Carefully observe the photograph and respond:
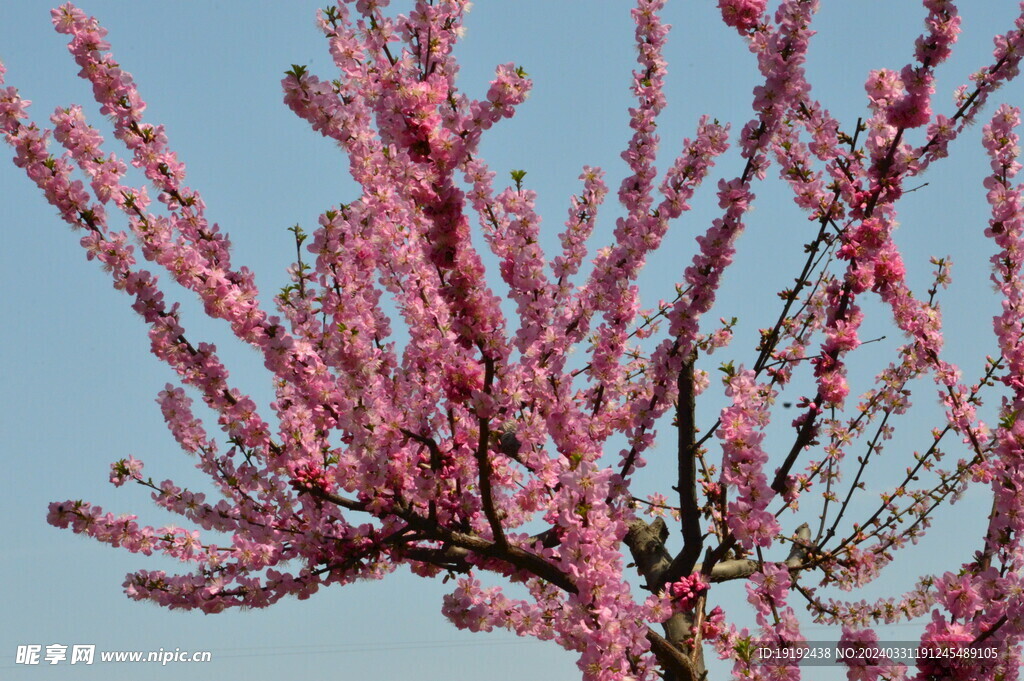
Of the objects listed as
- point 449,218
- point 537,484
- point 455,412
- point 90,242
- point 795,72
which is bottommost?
point 537,484

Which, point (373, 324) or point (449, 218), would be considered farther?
point (373, 324)

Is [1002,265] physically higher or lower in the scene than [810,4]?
lower

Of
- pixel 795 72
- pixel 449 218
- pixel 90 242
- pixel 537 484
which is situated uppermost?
pixel 795 72

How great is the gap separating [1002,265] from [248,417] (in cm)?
474

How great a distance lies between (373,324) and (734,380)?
203 cm

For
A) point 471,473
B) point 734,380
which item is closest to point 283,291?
point 471,473

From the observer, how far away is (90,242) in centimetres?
518

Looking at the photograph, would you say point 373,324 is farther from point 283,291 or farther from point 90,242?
point 90,242

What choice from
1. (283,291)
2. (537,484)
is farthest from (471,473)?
(283,291)

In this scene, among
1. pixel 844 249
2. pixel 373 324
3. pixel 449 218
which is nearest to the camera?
pixel 449 218

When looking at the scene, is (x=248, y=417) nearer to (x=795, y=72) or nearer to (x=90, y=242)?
(x=90, y=242)

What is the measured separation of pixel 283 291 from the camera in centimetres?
522

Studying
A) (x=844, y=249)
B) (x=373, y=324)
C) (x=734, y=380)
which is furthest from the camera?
(x=844, y=249)

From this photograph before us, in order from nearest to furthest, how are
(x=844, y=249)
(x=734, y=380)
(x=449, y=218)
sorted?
1. (x=449, y=218)
2. (x=734, y=380)
3. (x=844, y=249)
